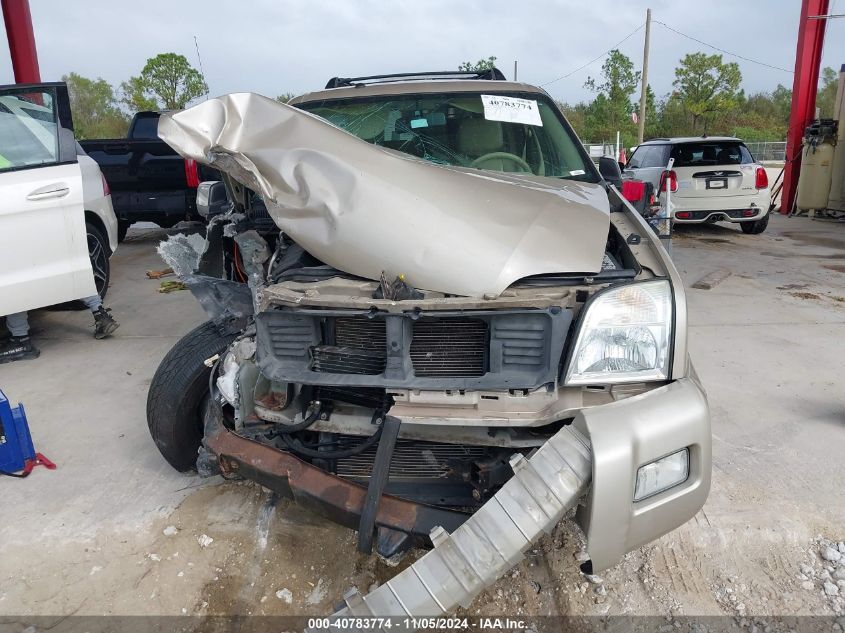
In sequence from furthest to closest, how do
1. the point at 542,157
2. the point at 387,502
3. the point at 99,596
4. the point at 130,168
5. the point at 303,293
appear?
1. the point at 130,168
2. the point at 542,157
3. the point at 99,596
4. the point at 303,293
5. the point at 387,502

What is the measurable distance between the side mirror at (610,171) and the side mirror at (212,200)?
218 cm

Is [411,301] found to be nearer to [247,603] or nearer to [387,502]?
[387,502]

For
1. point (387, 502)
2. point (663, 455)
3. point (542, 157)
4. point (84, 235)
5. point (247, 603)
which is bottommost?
point (247, 603)

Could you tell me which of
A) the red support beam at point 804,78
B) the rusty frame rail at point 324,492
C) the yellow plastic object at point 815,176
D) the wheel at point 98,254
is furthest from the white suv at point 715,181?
the rusty frame rail at point 324,492

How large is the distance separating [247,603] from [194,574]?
0.29 m

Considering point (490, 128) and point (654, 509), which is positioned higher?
point (490, 128)

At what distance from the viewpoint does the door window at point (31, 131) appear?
426cm

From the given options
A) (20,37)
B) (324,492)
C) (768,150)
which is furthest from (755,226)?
(768,150)

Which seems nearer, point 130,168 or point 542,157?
point 542,157

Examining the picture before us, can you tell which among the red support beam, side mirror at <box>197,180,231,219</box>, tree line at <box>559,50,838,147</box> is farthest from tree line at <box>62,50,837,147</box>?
side mirror at <box>197,180,231,219</box>

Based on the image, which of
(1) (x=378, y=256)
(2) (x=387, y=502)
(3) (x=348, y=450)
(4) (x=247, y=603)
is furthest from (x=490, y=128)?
(4) (x=247, y=603)

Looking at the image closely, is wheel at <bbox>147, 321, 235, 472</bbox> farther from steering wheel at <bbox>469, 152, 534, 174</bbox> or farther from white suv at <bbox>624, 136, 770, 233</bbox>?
white suv at <bbox>624, 136, 770, 233</bbox>

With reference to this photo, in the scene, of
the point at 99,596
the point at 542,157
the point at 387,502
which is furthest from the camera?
the point at 542,157

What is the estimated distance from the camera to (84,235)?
4.49 m
